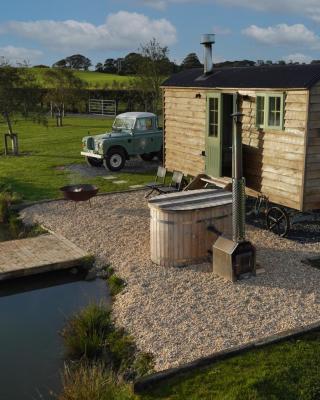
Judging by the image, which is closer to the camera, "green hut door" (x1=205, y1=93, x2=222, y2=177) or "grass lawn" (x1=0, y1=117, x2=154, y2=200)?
"green hut door" (x1=205, y1=93, x2=222, y2=177)


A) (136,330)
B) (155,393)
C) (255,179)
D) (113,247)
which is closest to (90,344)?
(136,330)

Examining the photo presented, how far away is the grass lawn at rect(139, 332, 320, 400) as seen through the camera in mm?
5387

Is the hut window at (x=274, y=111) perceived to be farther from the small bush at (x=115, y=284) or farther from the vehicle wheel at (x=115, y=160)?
the vehicle wheel at (x=115, y=160)

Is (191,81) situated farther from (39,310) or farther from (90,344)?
(90,344)

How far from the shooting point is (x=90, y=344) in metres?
6.77

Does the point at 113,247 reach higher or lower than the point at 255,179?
lower

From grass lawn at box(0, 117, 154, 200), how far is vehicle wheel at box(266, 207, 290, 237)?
5997mm

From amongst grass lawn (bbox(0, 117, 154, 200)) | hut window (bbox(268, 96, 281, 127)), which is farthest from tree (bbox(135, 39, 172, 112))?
hut window (bbox(268, 96, 281, 127))

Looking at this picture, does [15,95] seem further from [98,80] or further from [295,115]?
[98,80]

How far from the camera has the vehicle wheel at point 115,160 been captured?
1870 cm

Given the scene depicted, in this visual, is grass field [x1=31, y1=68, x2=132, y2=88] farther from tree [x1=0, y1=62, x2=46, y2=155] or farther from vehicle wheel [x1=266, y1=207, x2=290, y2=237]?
vehicle wheel [x1=266, y1=207, x2=290, y2=237]

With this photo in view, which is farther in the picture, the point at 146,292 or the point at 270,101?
the point at 270,101

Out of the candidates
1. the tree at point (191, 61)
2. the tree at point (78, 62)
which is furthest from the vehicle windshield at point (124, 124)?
the tree at point (78, 62)

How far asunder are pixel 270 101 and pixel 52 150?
14.9m
